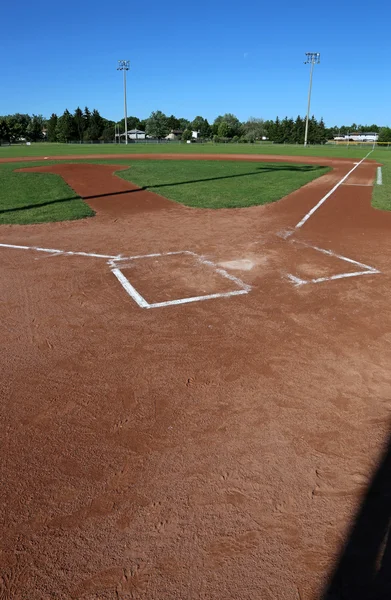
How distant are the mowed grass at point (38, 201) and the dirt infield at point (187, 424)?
480 cm

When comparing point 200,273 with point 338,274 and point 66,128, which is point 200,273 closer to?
point 338,274

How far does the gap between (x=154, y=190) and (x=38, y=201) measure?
483 cm

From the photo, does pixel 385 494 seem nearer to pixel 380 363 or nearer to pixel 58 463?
pixel 380 363

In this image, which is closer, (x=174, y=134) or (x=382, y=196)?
(x=382, y=196)

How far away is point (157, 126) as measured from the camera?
134m

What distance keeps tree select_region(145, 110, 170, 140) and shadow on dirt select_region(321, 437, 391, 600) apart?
469ft

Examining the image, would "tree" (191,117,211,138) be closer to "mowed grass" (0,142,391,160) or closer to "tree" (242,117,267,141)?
"tree" (242,117,267,141)

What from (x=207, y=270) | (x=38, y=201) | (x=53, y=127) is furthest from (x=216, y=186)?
(x=53, y=127)

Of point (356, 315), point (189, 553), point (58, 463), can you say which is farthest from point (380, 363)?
point (58, 463)

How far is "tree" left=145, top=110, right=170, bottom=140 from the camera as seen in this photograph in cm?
13362

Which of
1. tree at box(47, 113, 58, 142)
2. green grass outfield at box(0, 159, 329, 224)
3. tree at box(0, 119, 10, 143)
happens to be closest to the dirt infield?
green grass outfield at box(0, 159, 329, 224)

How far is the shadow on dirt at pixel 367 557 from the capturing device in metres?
2.34

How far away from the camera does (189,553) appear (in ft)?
8.35

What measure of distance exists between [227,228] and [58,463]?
8405 mm
